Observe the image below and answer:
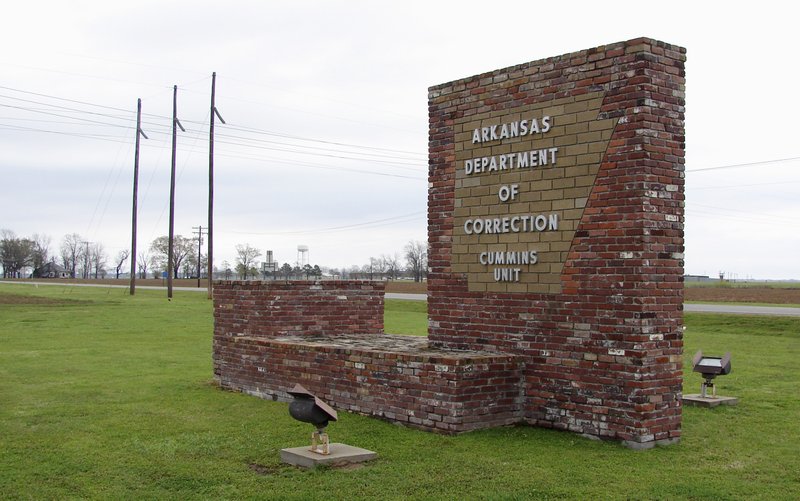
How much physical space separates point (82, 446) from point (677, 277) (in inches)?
229

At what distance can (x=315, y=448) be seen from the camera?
260 inches

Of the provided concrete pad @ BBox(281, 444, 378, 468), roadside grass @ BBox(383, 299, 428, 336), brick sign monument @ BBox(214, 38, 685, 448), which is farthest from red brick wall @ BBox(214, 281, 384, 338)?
roadside grass @ BBox(383, 299, 428, 336)

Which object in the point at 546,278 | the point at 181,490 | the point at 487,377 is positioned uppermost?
the point at 546,278

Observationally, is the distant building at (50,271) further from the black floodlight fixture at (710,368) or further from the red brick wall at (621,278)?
the red brick wall at (621,278)

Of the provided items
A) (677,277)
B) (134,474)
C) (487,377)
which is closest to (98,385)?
(134,474)

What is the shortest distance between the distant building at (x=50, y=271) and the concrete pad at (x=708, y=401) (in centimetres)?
13501

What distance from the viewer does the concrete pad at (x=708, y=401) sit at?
912 centimetres

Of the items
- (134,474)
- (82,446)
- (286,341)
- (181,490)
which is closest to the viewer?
(181,490)

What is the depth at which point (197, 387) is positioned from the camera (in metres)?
11.0

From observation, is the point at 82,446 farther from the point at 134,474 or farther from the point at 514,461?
the point at 514,461

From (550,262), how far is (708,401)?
3010 millimetres

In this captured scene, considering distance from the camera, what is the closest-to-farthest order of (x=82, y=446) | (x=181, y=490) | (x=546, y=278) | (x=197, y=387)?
(x=181, y=490), (x=82, y=446), (x=546, y=278), (x=197, y=387)

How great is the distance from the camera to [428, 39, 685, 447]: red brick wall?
7.10m

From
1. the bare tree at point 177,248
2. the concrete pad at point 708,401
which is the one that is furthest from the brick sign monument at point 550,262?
the bare tree at point 177,248
